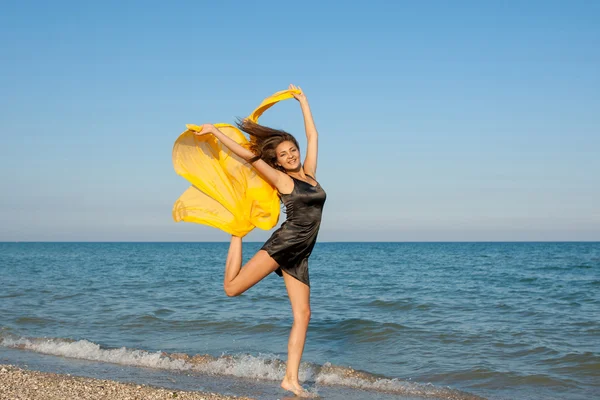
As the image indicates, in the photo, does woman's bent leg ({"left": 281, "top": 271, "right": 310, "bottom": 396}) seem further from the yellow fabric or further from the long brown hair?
the long brown hair

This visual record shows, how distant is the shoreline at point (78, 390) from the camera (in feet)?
19.9

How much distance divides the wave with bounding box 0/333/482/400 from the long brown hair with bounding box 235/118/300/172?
10.7 feet

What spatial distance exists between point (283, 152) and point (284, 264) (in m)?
1.12

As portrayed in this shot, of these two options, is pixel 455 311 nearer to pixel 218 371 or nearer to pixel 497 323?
pixel 497 323

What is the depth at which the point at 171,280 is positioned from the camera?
2361cm

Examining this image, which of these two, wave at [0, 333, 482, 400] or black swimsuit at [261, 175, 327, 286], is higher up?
black swimsuit at [261, 175, 327, 286]

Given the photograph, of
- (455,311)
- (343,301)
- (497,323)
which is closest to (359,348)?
(497,323)

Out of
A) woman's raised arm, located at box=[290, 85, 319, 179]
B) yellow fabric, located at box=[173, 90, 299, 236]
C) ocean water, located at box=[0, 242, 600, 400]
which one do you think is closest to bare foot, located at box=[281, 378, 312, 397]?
ocean water, located at box=[0, 242, 600, 400]

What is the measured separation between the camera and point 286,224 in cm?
596

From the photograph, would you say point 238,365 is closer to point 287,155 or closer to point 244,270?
point 244,270

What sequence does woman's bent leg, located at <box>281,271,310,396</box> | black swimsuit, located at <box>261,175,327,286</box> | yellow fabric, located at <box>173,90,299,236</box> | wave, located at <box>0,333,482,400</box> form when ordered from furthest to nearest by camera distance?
1. wave, located at <box>0,333,482,400</box>
2. yellow fabric, located at <box>173,90,299,236</box>
3. woman's bent leg, located at <box>281,271,310,396</box>
4. black swimsuit, located at <box>261,175,327,286</box>

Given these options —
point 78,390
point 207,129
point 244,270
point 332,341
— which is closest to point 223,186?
point 207,129

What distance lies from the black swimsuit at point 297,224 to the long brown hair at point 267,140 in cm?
33

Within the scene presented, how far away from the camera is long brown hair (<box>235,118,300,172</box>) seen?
6.03 metres
